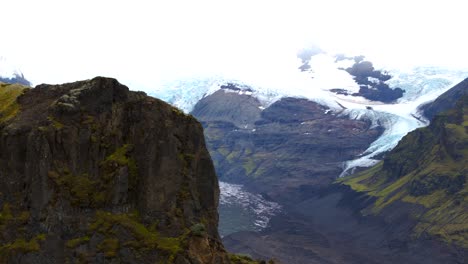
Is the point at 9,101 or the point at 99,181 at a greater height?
the point at 9,101

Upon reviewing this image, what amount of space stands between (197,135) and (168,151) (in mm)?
5053

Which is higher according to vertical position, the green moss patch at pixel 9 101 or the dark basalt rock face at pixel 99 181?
the green moss patch at pixel 9 101

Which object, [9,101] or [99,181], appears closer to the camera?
[99,181]

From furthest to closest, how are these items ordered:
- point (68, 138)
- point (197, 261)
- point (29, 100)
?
1. point (29, 100)
2. point (68, 138)
3. point (197, 261)

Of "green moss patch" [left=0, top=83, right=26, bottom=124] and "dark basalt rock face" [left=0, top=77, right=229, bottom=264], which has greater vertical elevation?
"green moss patch" [left=0, top=83, right=26, bottom=124]

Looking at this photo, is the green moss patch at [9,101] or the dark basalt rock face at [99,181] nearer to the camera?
the dark basalt rock face at [99,181]

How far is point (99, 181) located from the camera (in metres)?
49.5

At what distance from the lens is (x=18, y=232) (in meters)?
46.8

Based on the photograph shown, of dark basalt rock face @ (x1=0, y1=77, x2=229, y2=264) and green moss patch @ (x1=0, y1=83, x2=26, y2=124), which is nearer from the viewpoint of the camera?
dark basalt rock face @ (x1=0, y1=77, x2=229, y2=264)

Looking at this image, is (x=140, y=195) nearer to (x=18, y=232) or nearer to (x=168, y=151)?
(x=168, y=151)

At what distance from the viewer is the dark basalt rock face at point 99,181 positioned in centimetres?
4647

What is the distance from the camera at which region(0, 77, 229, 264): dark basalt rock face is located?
46469 mm

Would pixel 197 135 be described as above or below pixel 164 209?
above

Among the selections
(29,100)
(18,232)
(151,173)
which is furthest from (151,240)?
(29,100)
